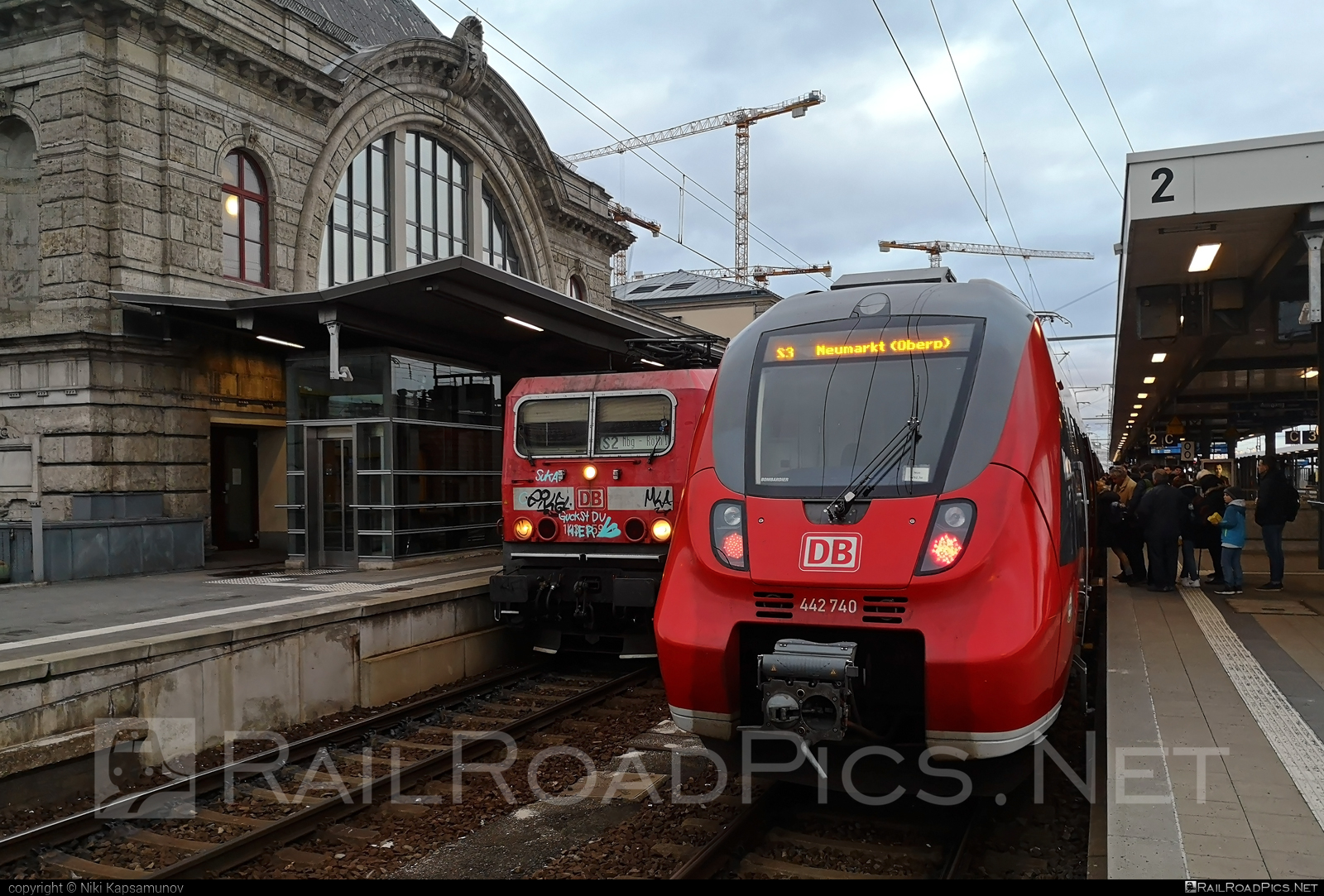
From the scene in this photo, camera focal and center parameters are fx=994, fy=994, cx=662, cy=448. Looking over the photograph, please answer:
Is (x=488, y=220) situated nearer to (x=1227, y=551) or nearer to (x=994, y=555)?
(x=1227, y=551)

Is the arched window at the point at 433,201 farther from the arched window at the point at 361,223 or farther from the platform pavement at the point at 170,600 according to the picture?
the platform pavement at the point at 170,600

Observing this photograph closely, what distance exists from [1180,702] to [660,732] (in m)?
3.94

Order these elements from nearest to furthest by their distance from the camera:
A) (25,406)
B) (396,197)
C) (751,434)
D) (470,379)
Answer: (751,434) < (25,406) < (470,379) < (396,197)

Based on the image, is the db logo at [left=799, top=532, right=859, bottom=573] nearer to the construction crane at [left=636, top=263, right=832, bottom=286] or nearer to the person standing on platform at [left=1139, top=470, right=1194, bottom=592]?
the person standing on platform at [left=1139, top=470, right=1194, bottom=592]

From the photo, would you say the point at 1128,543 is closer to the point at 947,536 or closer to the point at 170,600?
the point at 947,536

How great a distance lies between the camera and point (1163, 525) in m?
12.0

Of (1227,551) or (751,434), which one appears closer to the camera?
(751,434)

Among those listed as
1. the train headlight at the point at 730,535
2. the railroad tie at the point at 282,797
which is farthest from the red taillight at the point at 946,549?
the railroad tie at the point at 282,797

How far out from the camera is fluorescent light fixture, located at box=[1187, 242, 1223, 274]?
10617mm

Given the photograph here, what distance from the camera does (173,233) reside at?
619 inches

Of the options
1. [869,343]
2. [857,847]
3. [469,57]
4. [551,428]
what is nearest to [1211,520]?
[551,428]

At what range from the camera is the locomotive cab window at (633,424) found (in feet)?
33.2

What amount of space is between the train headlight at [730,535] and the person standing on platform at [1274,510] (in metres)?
9.58

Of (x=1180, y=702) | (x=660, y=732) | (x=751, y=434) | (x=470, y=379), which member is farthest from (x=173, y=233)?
(x=1180, y=702)
